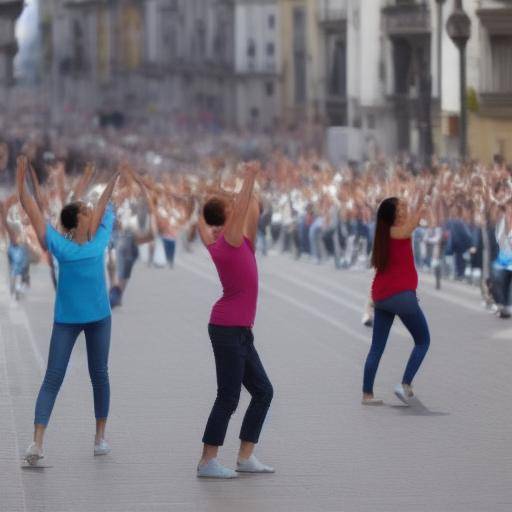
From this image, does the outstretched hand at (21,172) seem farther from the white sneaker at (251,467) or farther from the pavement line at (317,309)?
the pavement line at (317,309)

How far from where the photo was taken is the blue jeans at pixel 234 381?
1252 cm

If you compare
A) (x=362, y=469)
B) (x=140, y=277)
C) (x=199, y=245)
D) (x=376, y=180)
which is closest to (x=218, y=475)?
(x=362, y=469)

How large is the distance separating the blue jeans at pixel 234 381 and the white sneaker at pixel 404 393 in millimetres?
3531

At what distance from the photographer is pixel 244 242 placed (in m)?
12.4

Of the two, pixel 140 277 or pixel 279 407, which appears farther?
pixel 140 277

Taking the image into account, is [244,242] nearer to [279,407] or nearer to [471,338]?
[279,407]

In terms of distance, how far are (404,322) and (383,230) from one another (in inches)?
26.5

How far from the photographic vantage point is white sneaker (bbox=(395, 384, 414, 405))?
16219mm

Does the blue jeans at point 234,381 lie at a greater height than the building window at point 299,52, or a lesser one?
lesser

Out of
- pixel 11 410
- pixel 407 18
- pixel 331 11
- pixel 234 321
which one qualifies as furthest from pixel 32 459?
pixel 331 11

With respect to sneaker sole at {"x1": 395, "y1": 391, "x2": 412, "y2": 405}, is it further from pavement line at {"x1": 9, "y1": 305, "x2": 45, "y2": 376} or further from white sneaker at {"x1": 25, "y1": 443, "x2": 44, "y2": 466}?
white sneaker at {"x1": 25, "y1": 443, "x2": 44, "y2": 466}

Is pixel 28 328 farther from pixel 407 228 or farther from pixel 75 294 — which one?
pixel 75 294

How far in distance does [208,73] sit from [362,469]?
12716 centimetres

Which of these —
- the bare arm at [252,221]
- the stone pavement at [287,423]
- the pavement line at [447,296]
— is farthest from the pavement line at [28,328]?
the bare arm at [252,221]
